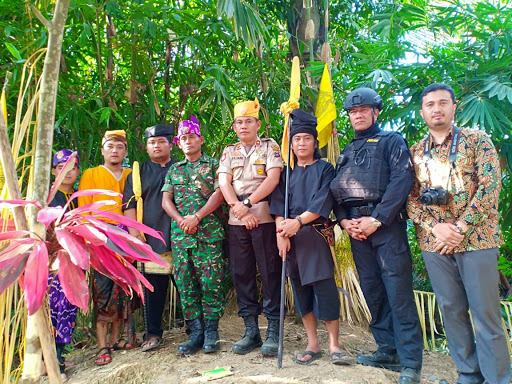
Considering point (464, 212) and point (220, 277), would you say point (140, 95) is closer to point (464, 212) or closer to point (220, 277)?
point (220, 277)

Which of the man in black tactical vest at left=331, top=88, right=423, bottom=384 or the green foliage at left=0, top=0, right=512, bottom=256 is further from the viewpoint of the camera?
the green foliage at left=0, top=0, right=512, bottom=256

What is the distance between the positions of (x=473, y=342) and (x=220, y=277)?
171 cm

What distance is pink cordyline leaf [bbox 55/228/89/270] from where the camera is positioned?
3.31ft

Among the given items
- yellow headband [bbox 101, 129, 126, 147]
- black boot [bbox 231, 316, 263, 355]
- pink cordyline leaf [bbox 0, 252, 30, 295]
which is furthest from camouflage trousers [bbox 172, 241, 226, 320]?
pink cordyline leaf [bbox 0, 252, 30, 295]

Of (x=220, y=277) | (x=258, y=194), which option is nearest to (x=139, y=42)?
(x=258, y=194)

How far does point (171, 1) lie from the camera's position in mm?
4332

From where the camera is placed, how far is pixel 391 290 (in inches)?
111

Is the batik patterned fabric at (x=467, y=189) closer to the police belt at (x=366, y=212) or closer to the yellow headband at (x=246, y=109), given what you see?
the police belt at (x=366, y=212)

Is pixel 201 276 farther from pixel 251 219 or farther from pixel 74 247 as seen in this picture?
pixel 74 247

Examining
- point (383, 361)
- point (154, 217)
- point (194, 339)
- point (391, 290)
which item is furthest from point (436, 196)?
point (154, 217)

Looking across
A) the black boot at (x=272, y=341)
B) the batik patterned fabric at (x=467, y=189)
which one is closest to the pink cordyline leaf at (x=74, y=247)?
the batik patterned fabric at (x=467, y=189)

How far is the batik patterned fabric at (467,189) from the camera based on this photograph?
2570mm

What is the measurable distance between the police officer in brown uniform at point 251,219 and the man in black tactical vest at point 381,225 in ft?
1.69

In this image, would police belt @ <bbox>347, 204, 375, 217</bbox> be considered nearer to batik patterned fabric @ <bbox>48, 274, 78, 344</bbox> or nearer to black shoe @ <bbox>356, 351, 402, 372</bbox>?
black shoe @ <bbox>356, 351, 402, 372</bbox>
